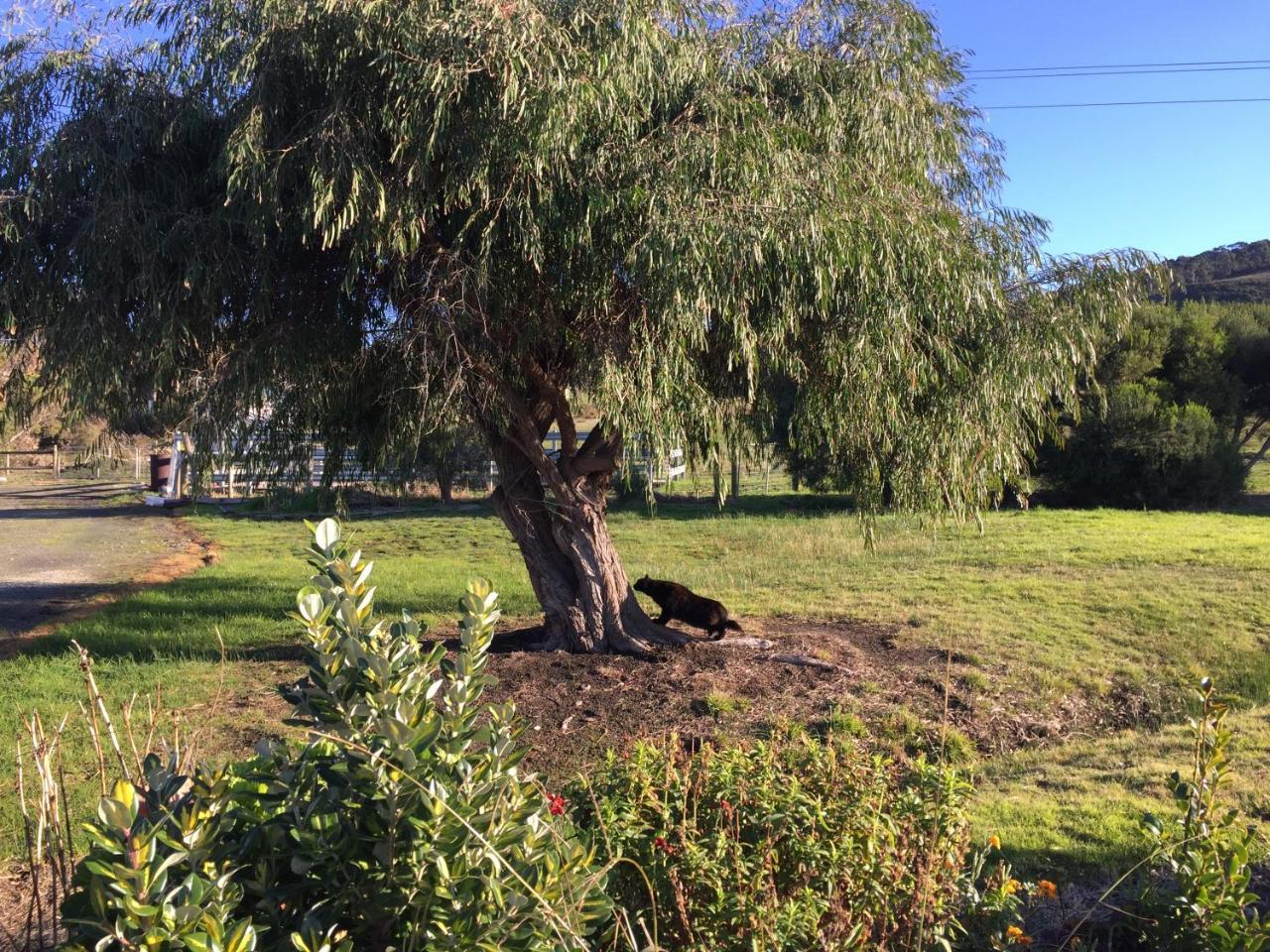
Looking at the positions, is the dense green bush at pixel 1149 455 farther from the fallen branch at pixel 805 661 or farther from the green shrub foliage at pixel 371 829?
the green shrub foliage at pixel 371 829

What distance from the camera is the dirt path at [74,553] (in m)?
12.5

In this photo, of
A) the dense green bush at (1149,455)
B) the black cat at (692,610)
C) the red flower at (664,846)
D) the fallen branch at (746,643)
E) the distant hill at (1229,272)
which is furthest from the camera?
the distant hill at (1229,272)

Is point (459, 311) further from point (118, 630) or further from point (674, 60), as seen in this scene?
point (118, 630)

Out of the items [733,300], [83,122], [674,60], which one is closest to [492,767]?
[733,300]

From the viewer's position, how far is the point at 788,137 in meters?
7.29

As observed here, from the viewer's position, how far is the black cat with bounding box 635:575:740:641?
936cm

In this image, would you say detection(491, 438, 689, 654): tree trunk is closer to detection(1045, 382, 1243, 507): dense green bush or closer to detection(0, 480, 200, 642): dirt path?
detection(0, 480, 200, 642): dirt path

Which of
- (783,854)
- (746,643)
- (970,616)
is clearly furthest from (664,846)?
(970,616)

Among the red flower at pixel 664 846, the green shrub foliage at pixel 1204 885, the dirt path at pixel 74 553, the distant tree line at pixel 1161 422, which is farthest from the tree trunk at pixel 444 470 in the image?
the distant tree line at pixel 1161 422

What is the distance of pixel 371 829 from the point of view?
2.07 metres

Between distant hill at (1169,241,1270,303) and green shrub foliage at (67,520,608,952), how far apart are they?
5638 centimetres

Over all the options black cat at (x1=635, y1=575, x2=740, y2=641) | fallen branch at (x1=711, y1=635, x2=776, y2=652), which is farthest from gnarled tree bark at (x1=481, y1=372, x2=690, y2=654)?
fallen branch at (x1=711, y1=635, x2=776, y2=652)

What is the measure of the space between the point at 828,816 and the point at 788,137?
18.3ft

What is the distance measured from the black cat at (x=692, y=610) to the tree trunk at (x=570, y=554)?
0.33 meters
